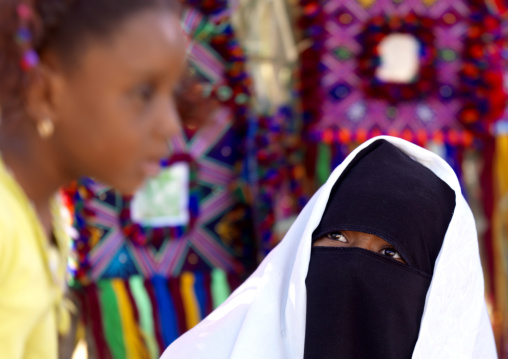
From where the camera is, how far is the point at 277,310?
180 cm

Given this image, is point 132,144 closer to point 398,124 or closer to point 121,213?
point 121,213

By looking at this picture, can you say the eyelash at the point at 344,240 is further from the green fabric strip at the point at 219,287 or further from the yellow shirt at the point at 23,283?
the green fabric strip at the point at 219,287

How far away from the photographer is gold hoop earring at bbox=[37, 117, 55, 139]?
162 centimetres

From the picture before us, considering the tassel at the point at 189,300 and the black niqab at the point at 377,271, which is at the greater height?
the black niqab at the point at 377,271

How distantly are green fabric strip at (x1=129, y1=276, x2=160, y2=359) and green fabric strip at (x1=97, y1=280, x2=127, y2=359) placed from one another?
0.09 metres

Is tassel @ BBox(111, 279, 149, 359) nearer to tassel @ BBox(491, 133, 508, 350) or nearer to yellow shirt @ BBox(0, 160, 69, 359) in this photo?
yellow shirt @ BBox(0, 160, 69, 359)

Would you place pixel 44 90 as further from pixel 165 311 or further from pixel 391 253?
pixel 165 311

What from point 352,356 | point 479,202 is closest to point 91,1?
point 352,356

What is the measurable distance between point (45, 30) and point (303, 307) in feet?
3.02

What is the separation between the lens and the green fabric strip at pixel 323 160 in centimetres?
313

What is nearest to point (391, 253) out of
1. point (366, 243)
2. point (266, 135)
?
point (366, 243)

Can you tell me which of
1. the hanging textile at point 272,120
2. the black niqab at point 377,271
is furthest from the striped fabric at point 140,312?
the black niqab at point 377,271

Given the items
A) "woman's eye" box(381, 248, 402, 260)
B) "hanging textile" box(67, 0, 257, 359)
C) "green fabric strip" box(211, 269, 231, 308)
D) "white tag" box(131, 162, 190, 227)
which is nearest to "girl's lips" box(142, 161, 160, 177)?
"woman's eye" box(381, 248, 402, 260)

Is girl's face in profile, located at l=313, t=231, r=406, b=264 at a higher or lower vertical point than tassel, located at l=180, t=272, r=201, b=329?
higher
